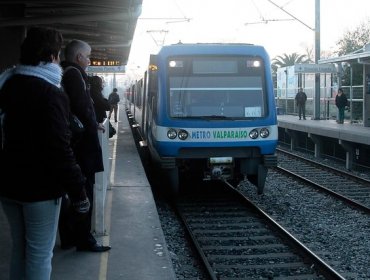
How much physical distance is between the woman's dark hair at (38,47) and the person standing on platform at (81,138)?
1.32m

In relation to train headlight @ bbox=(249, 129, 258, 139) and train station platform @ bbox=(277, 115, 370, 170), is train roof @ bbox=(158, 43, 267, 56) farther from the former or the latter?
train station platform @ bbox=(277, 115, 370, 170)

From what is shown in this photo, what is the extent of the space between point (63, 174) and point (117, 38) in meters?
15.7

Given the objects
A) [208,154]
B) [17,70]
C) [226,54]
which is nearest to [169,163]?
[208,154]

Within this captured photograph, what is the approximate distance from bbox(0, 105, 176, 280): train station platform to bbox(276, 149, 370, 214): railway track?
3894 mm

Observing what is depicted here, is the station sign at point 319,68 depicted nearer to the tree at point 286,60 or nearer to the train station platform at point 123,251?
the train station platform at point 123,251

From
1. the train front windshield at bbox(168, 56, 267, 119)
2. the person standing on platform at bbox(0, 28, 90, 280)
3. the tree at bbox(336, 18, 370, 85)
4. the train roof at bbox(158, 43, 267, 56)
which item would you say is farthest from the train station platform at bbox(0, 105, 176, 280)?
the tree at bbox(336, 18, 370, 85)

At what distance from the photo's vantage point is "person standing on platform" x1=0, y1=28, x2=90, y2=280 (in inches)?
112

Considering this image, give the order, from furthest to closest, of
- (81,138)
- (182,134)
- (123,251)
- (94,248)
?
(182,134)
(123,251)
(94,248)
(81,138)

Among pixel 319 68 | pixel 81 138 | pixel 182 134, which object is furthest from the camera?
pixel 319 68

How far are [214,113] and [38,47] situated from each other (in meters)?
6.00

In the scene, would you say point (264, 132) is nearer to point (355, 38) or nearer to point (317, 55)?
point (317, 55)

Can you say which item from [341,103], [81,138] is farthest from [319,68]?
[81,138]

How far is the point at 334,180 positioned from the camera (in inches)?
498

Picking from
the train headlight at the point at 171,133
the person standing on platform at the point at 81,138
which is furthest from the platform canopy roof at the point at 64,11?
the person standing on platform at the point at 81,138
